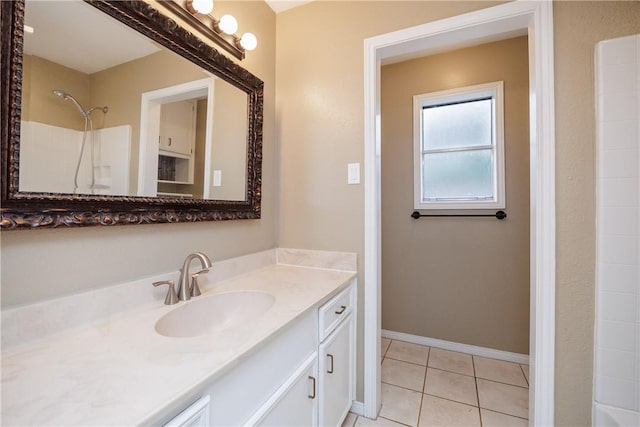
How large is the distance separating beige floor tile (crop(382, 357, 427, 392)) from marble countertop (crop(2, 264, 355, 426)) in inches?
53.0

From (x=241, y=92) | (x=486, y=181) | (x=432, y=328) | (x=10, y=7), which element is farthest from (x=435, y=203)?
(x=10, y=7)

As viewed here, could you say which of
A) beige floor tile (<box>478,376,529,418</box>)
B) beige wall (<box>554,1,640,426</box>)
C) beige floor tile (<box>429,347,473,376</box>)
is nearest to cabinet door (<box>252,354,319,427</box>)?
beige wall (<box>554,1,640,426</box>)

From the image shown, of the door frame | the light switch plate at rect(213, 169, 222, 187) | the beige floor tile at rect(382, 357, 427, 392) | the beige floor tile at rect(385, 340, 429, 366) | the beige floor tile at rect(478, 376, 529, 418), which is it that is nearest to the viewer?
the door frame

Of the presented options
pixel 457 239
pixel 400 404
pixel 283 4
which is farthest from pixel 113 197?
pixel 457 239

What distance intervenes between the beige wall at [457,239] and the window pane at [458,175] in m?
0.14

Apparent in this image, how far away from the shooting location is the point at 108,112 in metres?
0.88

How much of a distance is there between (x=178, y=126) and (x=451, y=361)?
2.45 m

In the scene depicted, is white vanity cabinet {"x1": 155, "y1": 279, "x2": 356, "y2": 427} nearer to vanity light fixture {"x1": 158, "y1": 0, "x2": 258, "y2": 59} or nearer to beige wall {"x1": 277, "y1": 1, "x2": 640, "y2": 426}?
beige wall {"x1": 277, "y1": 1, "x2": 640, "y2": 426}

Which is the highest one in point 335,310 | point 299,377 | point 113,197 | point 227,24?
point 227,24

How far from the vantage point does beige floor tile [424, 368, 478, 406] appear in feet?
5.50

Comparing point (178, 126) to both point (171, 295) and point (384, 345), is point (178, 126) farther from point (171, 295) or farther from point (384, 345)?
point (384, 345)

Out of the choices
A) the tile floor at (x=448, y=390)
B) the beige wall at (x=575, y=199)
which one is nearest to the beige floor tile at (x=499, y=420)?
the tile floor at (x=448, y=390)

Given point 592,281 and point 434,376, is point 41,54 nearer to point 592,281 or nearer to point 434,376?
point 592,281

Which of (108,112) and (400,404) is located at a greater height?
(108,112)
